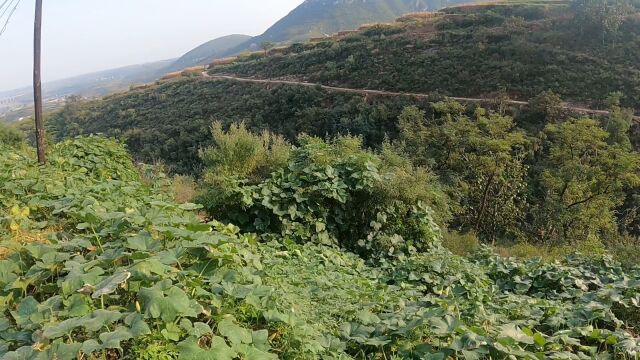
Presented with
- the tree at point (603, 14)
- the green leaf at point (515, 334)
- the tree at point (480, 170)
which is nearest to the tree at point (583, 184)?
the tree at point (480, 170)

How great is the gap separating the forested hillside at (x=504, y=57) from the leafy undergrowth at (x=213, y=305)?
25859 millimetres

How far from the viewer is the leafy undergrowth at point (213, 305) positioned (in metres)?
2.33

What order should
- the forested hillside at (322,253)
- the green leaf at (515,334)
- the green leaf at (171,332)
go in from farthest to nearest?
the green leaf at (515,334), the forested hillside at (322,253), the green leaf at (171,332)

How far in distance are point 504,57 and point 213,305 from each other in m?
33.4

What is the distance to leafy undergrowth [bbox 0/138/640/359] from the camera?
233 cm

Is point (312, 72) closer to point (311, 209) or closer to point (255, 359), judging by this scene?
point (311, 209)

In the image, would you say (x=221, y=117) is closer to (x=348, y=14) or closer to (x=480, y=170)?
(x=480, y=170)

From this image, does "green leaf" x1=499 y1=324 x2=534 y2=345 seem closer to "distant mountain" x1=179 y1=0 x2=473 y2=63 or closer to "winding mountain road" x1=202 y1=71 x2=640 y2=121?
"winding mountain road" x1=202 y1=71 x2=640 y2=121

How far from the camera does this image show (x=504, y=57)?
31344 mm

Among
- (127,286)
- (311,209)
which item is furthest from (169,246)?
(311,209)

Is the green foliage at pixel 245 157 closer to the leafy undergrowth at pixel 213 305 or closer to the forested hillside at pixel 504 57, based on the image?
the leafy undergrowth at pixel 213 305

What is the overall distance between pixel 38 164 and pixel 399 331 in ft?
21.7

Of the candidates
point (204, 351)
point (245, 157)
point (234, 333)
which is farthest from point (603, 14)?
point (204, 351)

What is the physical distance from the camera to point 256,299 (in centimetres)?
275
